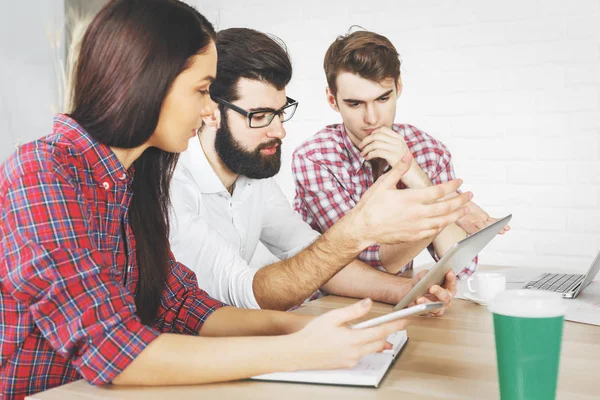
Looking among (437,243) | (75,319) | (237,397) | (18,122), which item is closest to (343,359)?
(237,397)

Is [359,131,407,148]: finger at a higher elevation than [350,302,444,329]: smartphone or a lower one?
higher

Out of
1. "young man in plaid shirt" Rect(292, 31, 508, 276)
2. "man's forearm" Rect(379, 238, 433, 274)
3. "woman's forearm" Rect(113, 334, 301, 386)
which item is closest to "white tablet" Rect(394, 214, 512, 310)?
"woman's forearm" Rect(113, 334, 301, 386)

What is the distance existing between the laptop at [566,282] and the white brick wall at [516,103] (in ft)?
3.71

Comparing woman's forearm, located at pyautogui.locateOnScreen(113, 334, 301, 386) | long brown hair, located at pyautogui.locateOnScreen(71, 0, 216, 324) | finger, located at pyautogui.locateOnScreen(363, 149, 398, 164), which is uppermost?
long brown hair, located at pyautogui.locateOnScreen(71, 0, 216, 324)

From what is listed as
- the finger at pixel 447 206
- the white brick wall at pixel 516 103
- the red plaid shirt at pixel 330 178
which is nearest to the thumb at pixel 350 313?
the finger at pixel 447 206

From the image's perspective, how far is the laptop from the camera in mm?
1371

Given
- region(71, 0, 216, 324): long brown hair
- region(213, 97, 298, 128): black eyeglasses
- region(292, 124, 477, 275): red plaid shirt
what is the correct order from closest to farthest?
region(71, 0, 216, 324): long brown hair < region(213, 97, 298, 128): black eyeglasses < region(292, 124, 477, 275): red plaid shirt

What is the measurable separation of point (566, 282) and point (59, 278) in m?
1.26

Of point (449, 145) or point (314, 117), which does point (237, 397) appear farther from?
point (314, 117)

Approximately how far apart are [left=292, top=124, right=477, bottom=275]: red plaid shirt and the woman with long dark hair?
884mm

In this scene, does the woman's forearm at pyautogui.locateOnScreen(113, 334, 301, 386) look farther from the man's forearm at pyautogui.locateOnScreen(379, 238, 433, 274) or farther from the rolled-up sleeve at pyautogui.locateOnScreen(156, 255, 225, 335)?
the man's forearm at pyautogui.locateOnScreen(379, 238, 433, 274)

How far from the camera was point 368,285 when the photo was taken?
1.47 metres

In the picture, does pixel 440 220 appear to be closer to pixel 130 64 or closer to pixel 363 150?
pixel 130 64

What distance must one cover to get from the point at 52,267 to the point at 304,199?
134 centimetres
